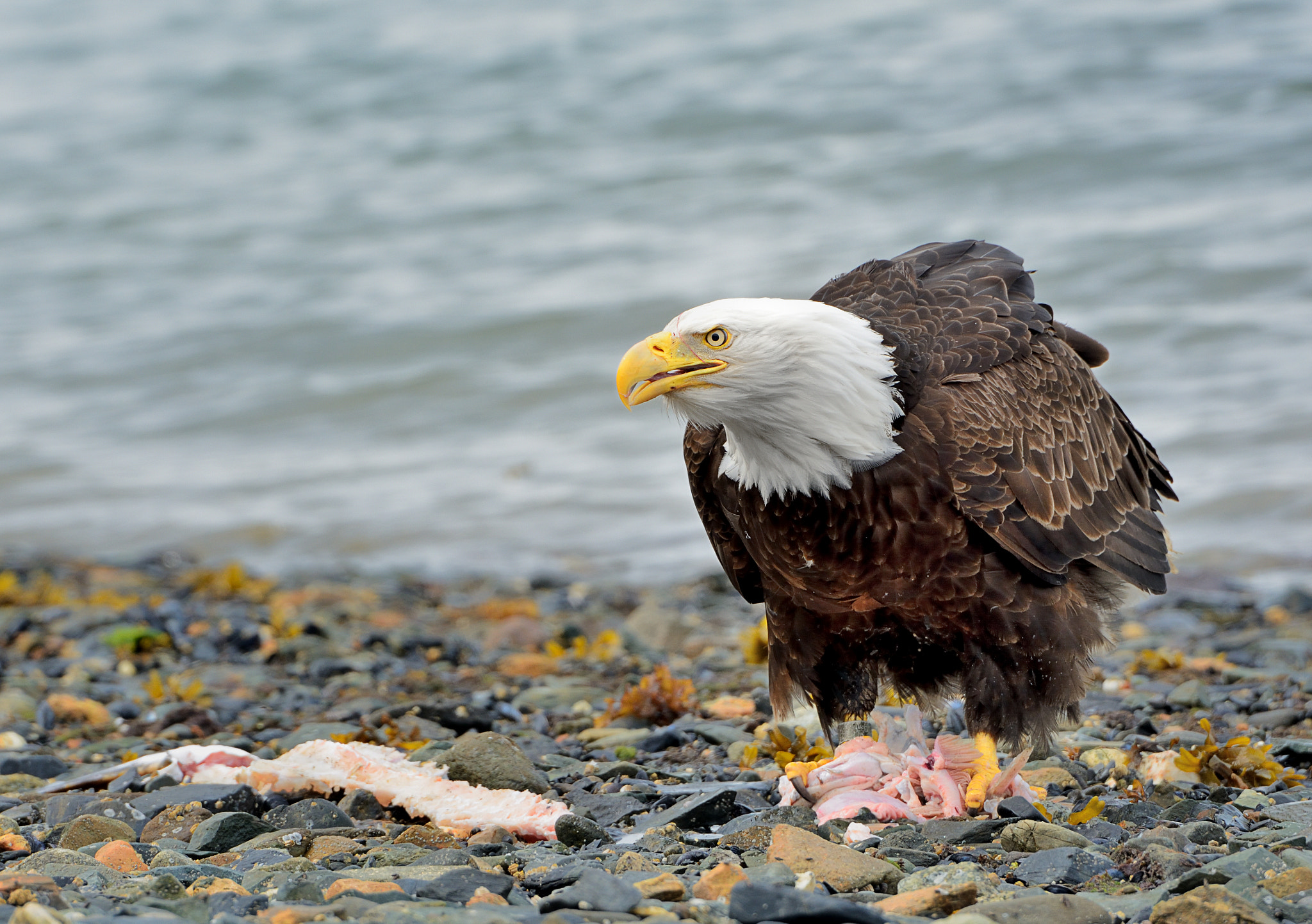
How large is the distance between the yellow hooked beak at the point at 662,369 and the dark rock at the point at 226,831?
1.45 metres

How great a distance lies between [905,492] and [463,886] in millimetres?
1544

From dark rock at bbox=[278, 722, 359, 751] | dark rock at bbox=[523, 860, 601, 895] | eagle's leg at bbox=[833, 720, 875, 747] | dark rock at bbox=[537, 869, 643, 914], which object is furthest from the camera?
eagle's leg at bbox=[833, 720, 875, 747]

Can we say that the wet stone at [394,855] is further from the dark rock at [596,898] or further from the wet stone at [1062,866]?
the wet stone at [1062,866]

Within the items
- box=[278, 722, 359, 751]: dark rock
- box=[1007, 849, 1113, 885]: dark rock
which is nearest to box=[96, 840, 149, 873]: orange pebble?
box=[278, 722, 359, 751]: dark rock

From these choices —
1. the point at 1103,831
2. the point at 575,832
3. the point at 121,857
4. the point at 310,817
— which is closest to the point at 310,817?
the point at 310,817

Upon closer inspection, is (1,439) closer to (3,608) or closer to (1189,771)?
(3,608)

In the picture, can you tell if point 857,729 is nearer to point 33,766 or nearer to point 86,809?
point 86,809

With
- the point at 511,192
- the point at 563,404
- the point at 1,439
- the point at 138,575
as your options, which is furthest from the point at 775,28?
the point at 138,575

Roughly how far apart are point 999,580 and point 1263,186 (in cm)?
1130

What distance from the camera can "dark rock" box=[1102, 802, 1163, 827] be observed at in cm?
362

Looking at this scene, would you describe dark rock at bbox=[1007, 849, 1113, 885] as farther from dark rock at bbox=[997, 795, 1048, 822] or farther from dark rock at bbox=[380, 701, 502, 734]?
dark rock at bbox=[380, 701, 502, 734]

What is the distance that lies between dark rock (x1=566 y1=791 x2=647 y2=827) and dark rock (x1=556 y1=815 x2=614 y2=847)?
191mm

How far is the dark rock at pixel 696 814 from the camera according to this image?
364 cm

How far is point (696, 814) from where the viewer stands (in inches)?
144
